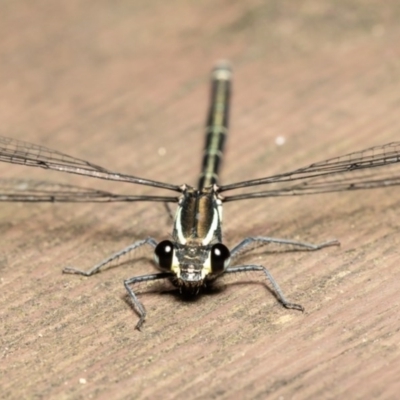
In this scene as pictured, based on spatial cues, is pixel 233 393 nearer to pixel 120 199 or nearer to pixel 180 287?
pixel 180 287

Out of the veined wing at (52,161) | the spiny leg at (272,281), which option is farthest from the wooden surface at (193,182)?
the veined wing at (52,161)

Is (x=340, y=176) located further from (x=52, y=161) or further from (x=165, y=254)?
(x=52, y=161)

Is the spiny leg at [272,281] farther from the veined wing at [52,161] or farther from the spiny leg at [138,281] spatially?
the veined wing at [52,161]

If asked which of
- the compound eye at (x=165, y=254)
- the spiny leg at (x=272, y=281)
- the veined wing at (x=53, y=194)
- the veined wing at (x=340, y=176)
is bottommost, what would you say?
the spiny leg at (x=272, y=281)

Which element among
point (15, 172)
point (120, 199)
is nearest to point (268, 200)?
point (120, 199)

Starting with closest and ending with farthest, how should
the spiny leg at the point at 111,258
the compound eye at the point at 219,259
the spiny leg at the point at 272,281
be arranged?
the spiny leg at the point at 272,281 → the compound eye at the point at 219,259 → the spiny leg at the point at 111,258

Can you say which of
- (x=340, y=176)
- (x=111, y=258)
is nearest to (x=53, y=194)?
(x=111, y=258)
